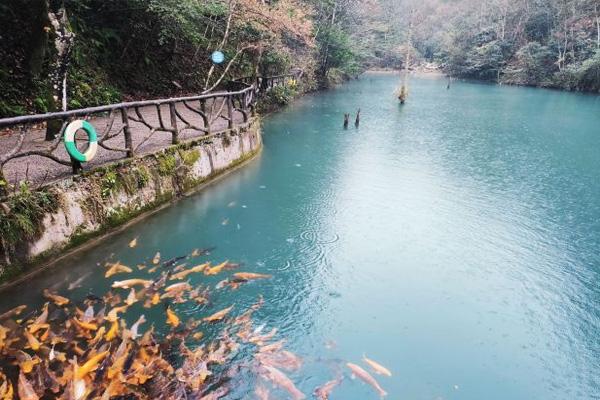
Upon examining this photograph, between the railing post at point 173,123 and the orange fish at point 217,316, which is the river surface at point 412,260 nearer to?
the orange fish at point 217,316

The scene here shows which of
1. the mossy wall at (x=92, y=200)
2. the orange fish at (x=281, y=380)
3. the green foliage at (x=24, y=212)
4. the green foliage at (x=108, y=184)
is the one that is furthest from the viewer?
the green foliage at (x=108, y=184)

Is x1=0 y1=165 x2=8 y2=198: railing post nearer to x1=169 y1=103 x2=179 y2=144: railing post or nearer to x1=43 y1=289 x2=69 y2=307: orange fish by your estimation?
x1=43 y1=289 x2=69 y2=307: orange fish

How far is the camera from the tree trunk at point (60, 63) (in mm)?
8367

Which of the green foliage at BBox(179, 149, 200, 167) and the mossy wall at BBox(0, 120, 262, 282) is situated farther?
the green foliage at BBox(179, 149, 200, 167)

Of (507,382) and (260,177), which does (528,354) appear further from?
(260,177)

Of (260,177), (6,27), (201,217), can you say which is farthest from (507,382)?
(6,27)

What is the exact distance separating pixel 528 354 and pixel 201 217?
22.1 feet

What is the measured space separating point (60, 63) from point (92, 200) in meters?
3.09

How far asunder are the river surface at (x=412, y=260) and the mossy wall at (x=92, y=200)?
0.36 metres

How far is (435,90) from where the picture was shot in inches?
1603

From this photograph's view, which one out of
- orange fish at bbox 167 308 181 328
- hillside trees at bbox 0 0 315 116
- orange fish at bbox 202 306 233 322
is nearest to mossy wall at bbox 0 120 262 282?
orange fish at bbox 167 308 181 328

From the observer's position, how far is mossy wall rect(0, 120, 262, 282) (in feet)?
20.6

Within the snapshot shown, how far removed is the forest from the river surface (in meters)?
4.58

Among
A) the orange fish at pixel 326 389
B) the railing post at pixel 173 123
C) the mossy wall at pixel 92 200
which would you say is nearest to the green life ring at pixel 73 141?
the mossy wall at pixel 92 200
